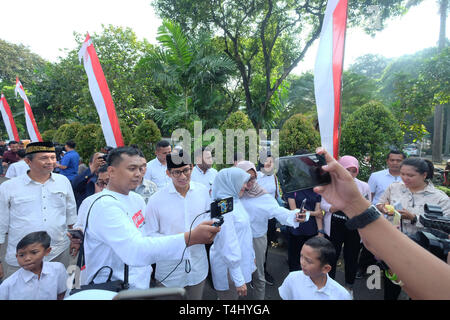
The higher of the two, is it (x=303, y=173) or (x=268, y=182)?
(x=303, y=173)

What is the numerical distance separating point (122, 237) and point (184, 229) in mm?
828

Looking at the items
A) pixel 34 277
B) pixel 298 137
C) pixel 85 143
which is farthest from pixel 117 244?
pixel 85 143

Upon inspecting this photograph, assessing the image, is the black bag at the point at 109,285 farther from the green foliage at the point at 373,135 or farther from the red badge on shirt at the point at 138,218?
the green foliage at the point at 373,135

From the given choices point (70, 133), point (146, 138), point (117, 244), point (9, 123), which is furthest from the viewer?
point (70, 133)

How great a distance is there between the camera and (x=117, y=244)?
149 centimetres

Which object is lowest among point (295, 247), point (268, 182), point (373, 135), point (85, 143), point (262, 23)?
point (295, 247)

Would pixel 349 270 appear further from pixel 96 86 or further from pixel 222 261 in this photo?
pixel 96 86

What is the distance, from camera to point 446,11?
697 inches

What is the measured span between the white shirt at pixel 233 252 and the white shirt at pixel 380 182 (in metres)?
2.64

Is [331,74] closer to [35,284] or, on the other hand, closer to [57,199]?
[57,199]

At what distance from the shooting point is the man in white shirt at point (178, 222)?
2232 mm

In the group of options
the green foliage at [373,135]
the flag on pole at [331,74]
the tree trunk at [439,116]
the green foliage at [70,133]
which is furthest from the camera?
the tree trunk at [439,116]

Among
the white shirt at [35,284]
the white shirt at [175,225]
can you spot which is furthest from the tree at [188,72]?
the white shirt at [35,284]

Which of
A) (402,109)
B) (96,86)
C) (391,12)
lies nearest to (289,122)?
(96,86)
